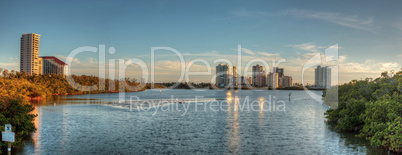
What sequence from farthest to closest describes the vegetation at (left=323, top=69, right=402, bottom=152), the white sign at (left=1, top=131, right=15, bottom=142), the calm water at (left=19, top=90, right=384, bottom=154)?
the calm water at (left=19, top=90, right=384, bottom=154) < the vegetation at (left=323, top=69, right=402, bottom=152) < the white sign at (left=1, top=131, right=15, bottom=142)

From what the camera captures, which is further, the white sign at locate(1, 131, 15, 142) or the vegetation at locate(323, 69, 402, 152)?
the vegetation at locate(323, 69, 402, 152)

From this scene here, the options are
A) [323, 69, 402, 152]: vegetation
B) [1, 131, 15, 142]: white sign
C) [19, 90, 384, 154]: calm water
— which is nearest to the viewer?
[1, 131, 15, 142]: white sign

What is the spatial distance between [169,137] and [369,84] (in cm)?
2333

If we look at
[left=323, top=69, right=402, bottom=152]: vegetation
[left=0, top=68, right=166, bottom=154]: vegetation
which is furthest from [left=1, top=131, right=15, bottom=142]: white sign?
[left=323, top=69, right=402, bottom=152]: vegetation

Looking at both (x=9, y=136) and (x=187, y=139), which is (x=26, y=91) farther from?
(x=9, y=136)

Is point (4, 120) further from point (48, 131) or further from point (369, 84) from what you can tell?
point (369, 84)

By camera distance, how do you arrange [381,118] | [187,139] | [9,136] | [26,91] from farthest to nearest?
[26,91] → [187,139] → [381,118] → [9,136]

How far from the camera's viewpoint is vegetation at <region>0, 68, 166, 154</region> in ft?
74.9

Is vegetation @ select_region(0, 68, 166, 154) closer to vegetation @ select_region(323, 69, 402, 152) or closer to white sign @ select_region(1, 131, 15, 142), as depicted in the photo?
white sign @ select_region(1, 131, 15, 142)

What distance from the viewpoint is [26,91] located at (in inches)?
2908

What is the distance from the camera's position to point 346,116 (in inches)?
1150

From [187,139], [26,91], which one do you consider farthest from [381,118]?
[26,91]

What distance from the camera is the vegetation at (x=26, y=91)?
74.9 ft

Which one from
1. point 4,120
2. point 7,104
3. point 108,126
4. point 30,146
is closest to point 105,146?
point 30,146
